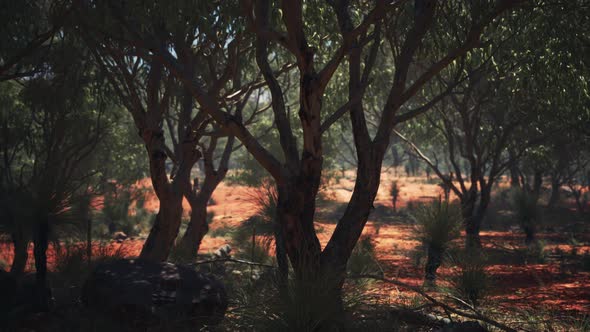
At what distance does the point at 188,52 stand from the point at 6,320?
544cm

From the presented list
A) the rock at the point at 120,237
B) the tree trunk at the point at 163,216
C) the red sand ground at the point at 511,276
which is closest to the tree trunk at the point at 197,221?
the red sand ground at the point at 511,276

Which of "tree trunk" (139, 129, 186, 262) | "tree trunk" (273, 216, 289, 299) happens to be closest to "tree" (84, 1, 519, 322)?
"tree trunk" (273, 216, 289, 299)

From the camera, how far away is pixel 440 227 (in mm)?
10484

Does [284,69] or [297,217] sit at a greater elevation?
[284,69]

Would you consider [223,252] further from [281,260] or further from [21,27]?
[281,260]

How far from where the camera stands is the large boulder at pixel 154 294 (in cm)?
622

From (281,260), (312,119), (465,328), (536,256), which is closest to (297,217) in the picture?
(281,260)

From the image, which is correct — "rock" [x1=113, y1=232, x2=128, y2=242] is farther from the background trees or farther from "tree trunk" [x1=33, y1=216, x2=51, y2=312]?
"tree trunk" [x1=33, y1=216, x2=51, y2=312]

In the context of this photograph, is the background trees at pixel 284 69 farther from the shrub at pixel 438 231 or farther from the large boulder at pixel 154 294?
the shrub at pixel 438 231

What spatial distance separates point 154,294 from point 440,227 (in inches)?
241

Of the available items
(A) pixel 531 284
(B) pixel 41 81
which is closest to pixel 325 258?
(A) pixel 531 284

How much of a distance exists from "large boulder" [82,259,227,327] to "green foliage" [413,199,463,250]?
17.1 feet

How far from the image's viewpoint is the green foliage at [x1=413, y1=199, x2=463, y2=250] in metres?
10.5

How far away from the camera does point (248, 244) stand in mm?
11797
